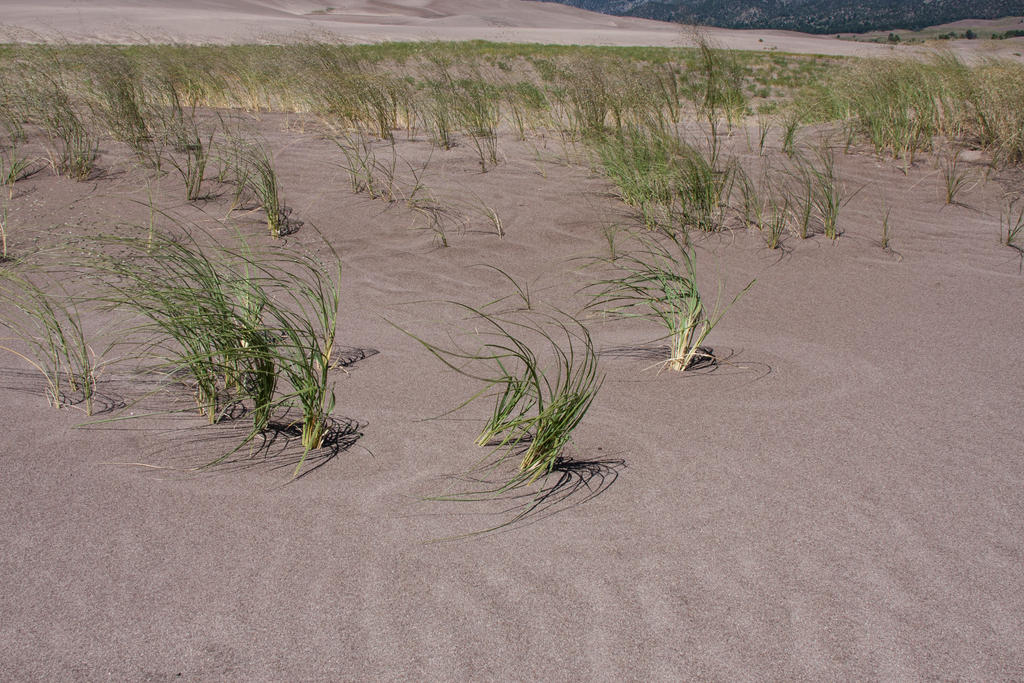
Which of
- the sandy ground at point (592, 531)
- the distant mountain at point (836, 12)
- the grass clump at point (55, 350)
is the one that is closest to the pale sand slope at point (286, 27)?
the sandy ground at point (592, 531)

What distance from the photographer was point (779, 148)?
5.95 metres

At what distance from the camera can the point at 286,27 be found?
3127 cm

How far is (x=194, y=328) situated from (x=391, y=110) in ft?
16.1

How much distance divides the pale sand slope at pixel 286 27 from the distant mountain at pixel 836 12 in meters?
42.6

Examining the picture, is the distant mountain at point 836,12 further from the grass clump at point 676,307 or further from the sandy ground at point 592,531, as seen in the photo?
the sandy ground at point 592,531

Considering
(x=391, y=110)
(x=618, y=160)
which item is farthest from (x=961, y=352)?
(x=391, y=110)

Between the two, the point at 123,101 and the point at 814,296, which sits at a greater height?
the point at 123,101

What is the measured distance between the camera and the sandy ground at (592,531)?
4.44 feet

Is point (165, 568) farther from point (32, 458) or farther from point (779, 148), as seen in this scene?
point (779, 148)

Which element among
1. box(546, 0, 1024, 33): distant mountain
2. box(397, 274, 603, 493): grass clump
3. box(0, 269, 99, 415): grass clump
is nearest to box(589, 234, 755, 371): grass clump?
box(397, 274, 603, 493): grass clump

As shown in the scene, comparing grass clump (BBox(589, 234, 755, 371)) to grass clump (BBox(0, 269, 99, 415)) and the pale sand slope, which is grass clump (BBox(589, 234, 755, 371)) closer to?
grass clump (BBox(0, 269, 99, 415))

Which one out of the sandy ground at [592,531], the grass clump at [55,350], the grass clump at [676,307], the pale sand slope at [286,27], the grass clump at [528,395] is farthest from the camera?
the pale sand slope at [286,27]

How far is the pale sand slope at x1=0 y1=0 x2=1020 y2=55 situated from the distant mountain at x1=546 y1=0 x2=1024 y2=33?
4260 cm

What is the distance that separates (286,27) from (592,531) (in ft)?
112
